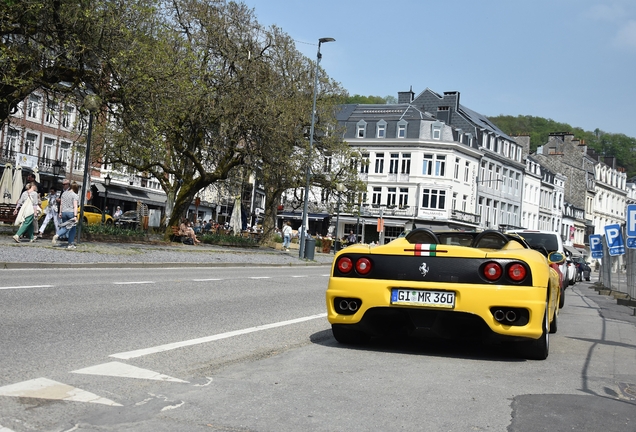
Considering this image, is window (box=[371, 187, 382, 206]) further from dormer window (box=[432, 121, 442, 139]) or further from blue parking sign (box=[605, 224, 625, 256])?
blue parking sign (box=[605, 224, 625, 256])

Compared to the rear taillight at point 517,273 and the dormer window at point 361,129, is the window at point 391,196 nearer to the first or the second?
the dormer window at point 361,129

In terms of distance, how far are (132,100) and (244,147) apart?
900 centimetres

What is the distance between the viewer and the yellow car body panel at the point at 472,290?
669 centimetres

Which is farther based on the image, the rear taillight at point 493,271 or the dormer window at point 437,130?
the dormer window at point 437,130

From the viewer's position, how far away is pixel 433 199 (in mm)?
75250

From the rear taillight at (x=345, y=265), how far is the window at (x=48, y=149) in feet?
182

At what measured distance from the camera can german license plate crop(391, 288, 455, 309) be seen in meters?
6.77

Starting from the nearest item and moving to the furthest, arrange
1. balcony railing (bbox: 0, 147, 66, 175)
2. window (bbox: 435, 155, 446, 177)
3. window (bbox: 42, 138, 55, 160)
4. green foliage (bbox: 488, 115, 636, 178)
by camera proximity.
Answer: balcony railing (bbox: 0, 147, 66, 175) < window (bbox: 42, 138, 55, 160) < window (bbox: 435, 155, 446, 177) < green foliage (bbox: 488, 115, 636, 178)

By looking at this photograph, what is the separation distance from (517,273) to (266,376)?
2496 mm

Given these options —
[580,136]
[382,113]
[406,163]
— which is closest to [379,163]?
[406,163]

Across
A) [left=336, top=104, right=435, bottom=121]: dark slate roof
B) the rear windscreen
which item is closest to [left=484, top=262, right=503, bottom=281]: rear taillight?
the rear windscreen

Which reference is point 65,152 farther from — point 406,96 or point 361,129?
point 406,96

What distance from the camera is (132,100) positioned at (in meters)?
23.6

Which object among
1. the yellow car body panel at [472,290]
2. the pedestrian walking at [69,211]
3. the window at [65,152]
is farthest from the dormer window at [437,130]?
the yellow car body panel at [472,290]
